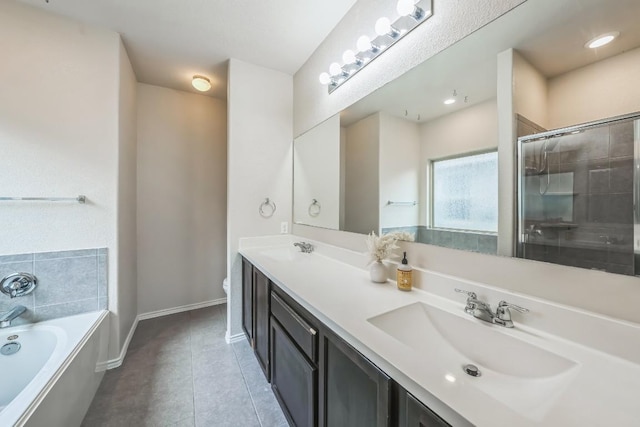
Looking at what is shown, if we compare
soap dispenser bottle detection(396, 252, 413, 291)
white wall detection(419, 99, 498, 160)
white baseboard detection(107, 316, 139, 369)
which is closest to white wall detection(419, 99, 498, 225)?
white wall detection(419, 99, 498, 160)

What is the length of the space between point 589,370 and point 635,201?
0.48 m

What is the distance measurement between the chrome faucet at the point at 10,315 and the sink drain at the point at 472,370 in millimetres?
2530

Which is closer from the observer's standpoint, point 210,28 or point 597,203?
point 597,203

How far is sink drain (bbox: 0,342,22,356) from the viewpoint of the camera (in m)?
1.40

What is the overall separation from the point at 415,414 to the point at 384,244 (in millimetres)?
782

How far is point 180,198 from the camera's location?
279 centimetres

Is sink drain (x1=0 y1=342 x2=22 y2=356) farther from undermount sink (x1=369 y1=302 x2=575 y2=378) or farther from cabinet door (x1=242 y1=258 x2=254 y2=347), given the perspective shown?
undermount sink (x1=369 y1=302 x2=575 y2=378)

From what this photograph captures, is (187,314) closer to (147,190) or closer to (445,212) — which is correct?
(147,190)

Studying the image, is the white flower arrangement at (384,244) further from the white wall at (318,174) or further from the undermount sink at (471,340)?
the white wall at (318,174)

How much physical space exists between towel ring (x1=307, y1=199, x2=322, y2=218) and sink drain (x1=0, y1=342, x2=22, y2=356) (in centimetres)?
209

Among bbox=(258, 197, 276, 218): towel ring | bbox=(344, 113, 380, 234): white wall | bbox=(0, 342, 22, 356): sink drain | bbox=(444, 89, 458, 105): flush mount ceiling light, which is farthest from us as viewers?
bbox=(258, 197, 276, 218): towel ring

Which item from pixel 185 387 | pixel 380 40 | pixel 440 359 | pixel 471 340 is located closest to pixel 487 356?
pixel 471 340

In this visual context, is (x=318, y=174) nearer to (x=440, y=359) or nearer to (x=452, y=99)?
(x=452, y=99)

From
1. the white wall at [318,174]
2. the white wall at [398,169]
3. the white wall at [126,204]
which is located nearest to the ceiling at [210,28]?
the white wall at [126,204]
